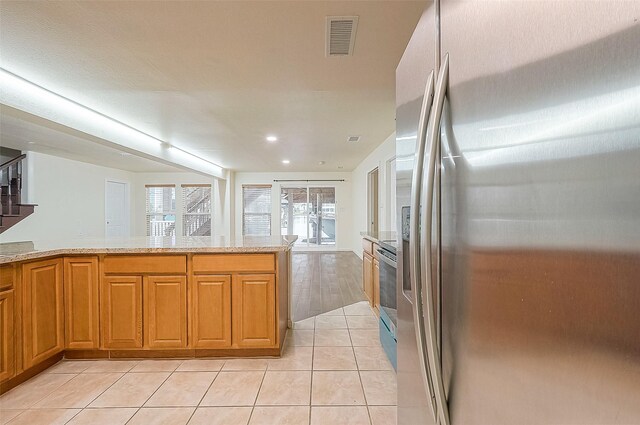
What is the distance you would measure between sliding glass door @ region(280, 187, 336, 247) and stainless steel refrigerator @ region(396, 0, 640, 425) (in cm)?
847

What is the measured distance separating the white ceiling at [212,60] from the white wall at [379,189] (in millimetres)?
840

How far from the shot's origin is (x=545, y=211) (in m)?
0.42

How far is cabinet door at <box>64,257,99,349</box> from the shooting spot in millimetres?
2469

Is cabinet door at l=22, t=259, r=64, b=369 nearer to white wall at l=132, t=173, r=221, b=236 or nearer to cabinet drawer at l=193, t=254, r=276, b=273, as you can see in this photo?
cabinet drawer at l=193, t=254, r=276, b=273

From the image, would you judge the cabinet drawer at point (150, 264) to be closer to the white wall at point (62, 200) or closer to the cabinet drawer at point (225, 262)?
the cabinet drawer at point (225, 262)

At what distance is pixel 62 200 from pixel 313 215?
19.0 ft

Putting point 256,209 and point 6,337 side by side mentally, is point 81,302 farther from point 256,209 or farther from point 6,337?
point 256,209

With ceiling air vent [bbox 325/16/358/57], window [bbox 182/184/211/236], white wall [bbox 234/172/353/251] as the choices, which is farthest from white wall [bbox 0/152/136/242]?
ceiling air vent [bbox 325/16/358/57]

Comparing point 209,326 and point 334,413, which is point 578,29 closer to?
point 334,413

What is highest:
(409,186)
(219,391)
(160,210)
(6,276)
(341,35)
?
(341,35)

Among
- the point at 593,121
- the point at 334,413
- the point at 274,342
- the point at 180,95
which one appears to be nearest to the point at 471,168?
the point at 593,121

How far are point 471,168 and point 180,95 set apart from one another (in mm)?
3193

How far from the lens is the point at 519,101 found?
1.54 ft

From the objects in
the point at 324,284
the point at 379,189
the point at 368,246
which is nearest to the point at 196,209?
the point at 324,284
